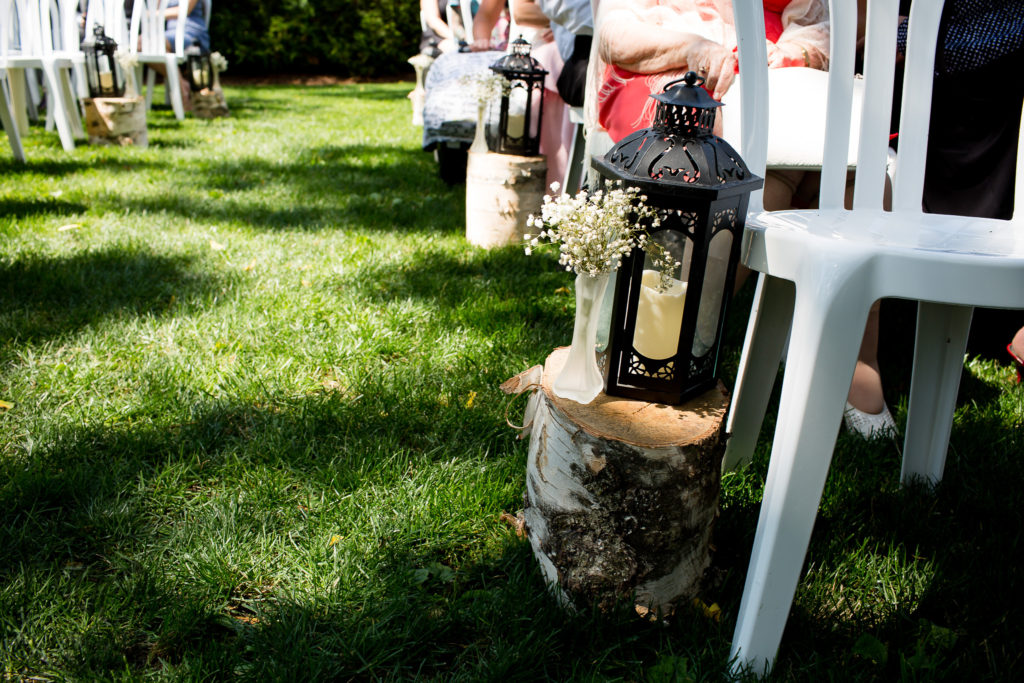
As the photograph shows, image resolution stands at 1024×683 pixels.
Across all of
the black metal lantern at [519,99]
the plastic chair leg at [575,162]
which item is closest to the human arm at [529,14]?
the black metal lantern at [519,99]

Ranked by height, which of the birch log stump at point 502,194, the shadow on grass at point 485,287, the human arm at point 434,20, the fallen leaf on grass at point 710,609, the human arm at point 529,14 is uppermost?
the human arm at point 434,20

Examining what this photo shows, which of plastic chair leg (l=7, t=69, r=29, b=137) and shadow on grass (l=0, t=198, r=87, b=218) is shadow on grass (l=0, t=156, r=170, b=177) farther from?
plastic chair leg (l=7, t=69, r=29, b=137)

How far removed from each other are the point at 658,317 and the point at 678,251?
0.39 feet

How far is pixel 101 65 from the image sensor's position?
518cm

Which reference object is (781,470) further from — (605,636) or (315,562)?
(315,562)

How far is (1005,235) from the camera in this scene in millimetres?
1278

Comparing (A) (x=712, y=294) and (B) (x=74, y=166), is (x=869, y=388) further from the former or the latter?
(B) (x=74, y=166)

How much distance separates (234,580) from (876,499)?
1365 millimetres

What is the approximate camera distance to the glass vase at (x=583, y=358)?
132cm

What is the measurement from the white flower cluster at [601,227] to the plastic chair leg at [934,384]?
0.76 meters

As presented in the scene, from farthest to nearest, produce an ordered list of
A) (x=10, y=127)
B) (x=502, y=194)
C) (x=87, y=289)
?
(x=10, y=127), (x=502, y=194), (x=87, y=289)

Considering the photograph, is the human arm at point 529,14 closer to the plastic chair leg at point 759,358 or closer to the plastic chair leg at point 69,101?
the plastic chair leg at point 759,358

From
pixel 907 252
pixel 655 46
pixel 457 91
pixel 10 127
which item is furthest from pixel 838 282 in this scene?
pixel 10 127

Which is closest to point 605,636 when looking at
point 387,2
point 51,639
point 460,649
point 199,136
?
point 460,649
